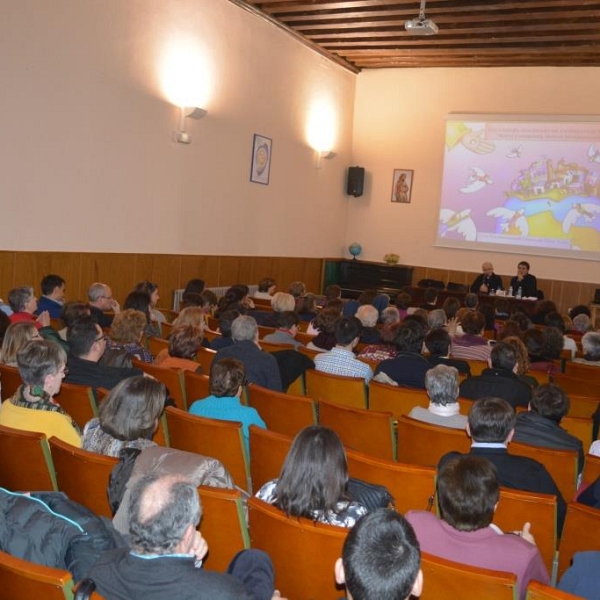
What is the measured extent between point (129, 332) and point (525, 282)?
8.76m

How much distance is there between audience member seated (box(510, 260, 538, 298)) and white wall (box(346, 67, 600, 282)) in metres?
1.01

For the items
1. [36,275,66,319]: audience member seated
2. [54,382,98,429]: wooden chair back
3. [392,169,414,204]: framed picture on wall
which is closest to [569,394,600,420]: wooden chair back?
[54,382,98,429]: wooden chair back

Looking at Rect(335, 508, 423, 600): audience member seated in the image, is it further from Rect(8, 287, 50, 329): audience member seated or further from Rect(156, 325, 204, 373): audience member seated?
Rect(8, 287, 50, 329): audience member seated

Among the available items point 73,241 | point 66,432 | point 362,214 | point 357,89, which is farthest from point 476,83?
point 66,432

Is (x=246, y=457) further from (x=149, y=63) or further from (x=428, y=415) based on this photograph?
(x=149, y=63)

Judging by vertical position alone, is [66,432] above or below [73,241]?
below

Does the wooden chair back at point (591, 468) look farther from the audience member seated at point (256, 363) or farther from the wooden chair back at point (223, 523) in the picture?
the audience member seated at point (256, 363)

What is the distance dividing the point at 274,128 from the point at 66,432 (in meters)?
9.45

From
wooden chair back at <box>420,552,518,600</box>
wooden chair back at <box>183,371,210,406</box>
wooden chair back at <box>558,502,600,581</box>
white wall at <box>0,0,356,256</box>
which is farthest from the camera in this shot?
white wall at <box>0,0,356,256</box>

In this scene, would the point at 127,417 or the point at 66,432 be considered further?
the point at 66,432

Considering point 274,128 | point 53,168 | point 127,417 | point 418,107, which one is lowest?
point 127,417

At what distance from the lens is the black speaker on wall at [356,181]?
47.5 ft

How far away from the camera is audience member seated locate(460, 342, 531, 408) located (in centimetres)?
459

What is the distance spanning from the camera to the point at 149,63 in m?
9.13
